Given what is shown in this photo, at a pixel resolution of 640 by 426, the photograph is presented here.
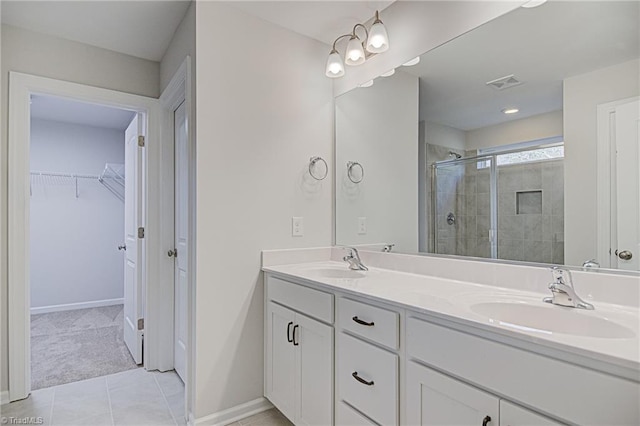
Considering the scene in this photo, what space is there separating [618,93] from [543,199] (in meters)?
0.43

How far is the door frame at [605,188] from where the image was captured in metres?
1.21

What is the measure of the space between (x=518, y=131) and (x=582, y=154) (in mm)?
268

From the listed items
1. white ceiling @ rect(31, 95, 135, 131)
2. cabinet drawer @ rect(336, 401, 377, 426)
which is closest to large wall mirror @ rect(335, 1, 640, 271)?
cabinet drawer @ rect(336, 401, 377, 426)

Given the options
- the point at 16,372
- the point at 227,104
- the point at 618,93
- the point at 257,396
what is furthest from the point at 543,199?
the point at 16,372

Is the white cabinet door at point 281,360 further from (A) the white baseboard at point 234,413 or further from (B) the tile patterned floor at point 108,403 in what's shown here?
(B) the tile patterned floor at point 108,403

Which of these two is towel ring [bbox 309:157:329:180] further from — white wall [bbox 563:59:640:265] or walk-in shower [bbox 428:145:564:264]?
white wall [bbox 563:59:640:265]

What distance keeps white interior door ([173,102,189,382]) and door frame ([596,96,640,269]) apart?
2238mm

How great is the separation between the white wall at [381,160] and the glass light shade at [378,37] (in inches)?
7.1

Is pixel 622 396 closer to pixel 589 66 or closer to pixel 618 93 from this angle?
pixel 618 93

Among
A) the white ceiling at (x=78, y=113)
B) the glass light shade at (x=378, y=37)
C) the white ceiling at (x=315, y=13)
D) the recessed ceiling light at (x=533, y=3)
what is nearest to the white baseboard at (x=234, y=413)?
the glass light shade at (x=378, y=37)

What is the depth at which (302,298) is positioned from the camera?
67.9 inches

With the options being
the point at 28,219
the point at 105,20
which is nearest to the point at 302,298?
the point at 28,219

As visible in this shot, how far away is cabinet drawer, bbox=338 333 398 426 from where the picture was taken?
1.24 meters

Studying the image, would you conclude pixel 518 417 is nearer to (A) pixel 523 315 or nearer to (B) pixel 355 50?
(A) pixel 523 315
